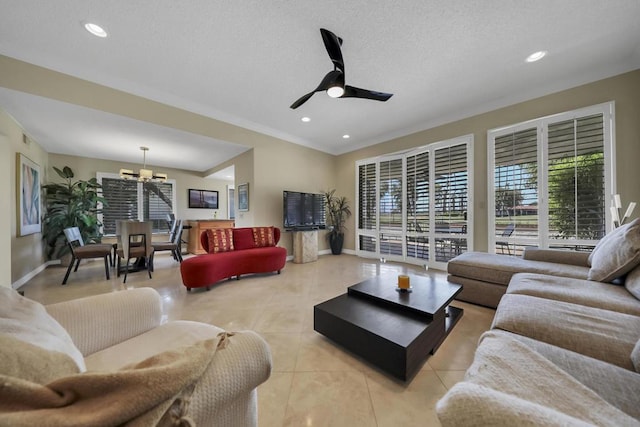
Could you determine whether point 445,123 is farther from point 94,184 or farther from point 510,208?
point 94,184

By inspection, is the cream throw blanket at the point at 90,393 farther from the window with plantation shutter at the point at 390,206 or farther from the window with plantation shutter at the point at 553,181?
the window with plantation shutter at the point at 390,206

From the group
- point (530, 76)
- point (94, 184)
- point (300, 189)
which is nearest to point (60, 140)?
point (94, 184)

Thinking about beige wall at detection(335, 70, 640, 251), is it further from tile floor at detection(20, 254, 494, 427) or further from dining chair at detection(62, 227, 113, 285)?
dining chair at detection(62, 227, 113, 285)

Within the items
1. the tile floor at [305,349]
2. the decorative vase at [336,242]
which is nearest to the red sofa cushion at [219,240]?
the tile floor at [305,349]

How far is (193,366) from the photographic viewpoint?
0.58 metres

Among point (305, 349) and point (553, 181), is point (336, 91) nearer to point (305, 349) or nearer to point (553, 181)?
point (305, 349)

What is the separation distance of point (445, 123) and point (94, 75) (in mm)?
5237

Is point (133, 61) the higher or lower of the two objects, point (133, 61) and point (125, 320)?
the higher

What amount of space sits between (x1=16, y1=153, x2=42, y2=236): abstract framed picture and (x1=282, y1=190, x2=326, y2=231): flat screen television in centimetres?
392

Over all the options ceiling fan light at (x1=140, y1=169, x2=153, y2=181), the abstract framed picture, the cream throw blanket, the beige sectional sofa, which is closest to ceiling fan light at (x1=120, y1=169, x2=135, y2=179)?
ceiling fan light at (x1=140, y1=169, x2=153, y2=181)

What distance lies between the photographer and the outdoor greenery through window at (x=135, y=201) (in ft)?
17.9

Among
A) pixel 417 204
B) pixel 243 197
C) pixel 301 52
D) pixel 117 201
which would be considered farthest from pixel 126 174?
pixel 417 204

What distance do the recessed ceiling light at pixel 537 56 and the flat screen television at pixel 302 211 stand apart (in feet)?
12.8

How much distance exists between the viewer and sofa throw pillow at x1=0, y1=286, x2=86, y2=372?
0.59 meters
